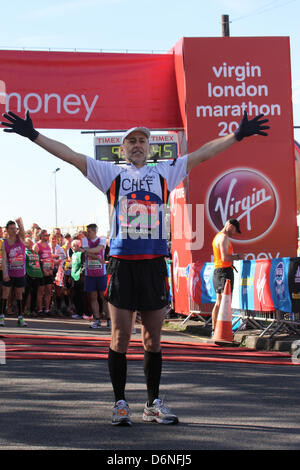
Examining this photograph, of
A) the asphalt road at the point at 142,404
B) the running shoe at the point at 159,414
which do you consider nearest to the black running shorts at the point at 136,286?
the running shoe at the point at 159,414

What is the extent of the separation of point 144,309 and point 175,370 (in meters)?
2.69

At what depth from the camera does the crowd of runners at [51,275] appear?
44.5 feet

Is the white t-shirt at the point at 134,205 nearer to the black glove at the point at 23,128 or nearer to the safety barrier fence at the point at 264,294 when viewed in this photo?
the black glove at the point at 23,128

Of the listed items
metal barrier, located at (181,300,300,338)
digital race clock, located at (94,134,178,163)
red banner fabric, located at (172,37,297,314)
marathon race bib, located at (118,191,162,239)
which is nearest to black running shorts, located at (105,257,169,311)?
marathon race bib, located at (118,191,162,239)

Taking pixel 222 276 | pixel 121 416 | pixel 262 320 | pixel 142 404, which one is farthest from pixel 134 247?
pixel 262 320

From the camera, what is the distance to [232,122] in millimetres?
15414

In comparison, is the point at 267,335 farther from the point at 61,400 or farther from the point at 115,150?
the point at 115,150

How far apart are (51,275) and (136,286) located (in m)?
12.1

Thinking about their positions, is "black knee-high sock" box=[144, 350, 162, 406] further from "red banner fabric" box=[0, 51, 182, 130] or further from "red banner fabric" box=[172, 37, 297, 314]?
"red banner fabric" box=[0, 51, 182, 130]

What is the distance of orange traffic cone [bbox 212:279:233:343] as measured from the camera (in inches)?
447

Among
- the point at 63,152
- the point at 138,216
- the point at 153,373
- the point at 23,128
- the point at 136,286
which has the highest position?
the point at 23,128

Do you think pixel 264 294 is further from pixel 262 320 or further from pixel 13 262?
pixel 13 262

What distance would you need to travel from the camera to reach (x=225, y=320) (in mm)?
11398

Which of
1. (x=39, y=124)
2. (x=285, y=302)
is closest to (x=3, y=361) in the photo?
(x=285, y=302)
